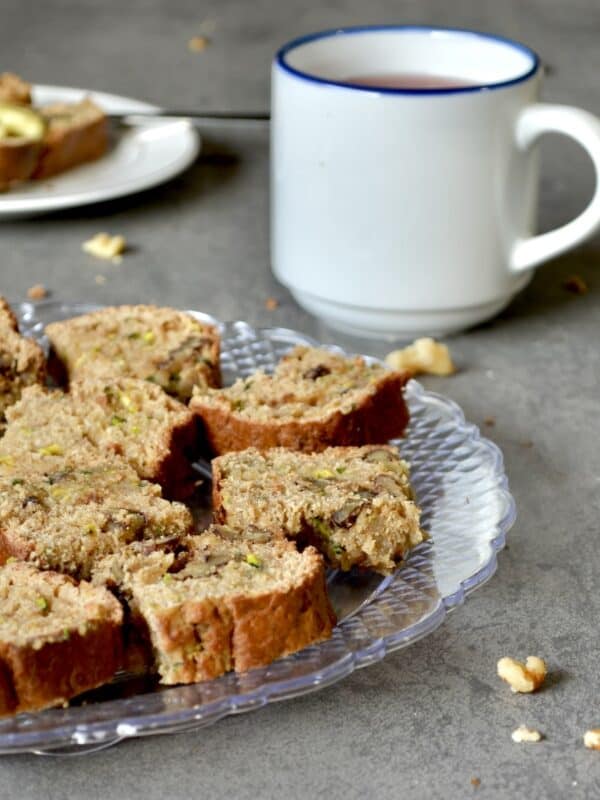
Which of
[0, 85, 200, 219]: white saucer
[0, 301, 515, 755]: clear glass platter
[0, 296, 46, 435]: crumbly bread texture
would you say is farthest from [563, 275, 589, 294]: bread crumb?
[0, 296, 46, 435]: crumbly bread texture

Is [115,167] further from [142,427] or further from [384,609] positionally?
[384,609]

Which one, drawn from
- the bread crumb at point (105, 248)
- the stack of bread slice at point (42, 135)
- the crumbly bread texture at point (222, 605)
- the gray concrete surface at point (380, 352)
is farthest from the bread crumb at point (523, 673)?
the stack of bread slice at point (42, 135)

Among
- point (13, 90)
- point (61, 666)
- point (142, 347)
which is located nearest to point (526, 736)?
point (61, 666)

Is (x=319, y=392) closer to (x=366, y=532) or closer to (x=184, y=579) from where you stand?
(x=366, y=532)

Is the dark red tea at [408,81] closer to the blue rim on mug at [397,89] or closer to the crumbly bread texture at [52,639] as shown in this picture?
the blue rim on mug at [397,89]

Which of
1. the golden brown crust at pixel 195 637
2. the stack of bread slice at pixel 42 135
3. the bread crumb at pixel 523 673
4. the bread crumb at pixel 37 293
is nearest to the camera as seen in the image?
the golden brown crust at pixel 195 637

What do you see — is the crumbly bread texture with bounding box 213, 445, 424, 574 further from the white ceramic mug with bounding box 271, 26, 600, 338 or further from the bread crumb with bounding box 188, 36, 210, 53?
the bread crumb with bounding box 188, 36, 210, 53

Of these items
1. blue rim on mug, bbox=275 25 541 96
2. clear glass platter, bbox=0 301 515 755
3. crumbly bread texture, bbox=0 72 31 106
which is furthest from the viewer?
crumbly bread texture, bbox=0 72 31 106
